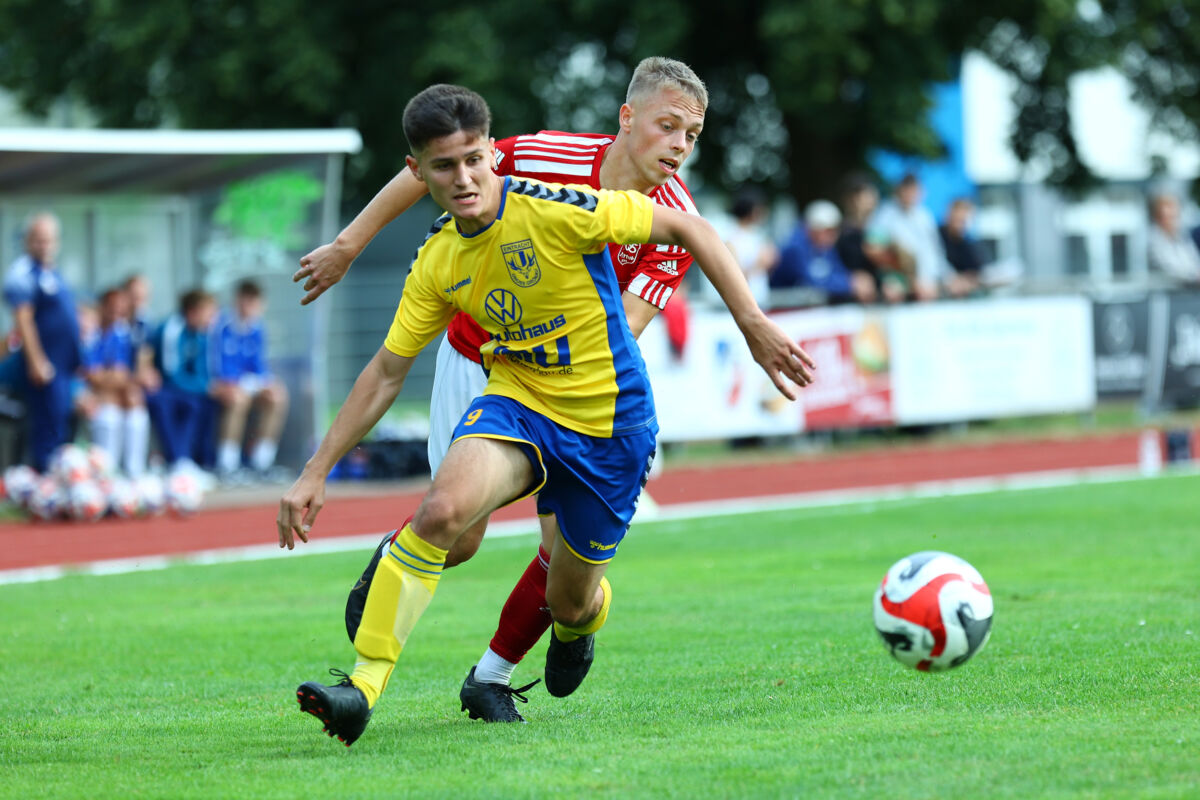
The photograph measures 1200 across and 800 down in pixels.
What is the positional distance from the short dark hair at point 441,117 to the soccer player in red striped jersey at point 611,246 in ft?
2.47

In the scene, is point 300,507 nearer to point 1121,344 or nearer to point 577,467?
point 577,467

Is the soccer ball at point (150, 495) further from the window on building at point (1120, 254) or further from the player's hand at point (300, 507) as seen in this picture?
the window on building at point (1120, 254)

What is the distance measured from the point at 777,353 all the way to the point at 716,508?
9.46 metres

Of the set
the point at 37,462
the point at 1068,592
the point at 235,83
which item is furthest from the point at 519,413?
the point at 235,83

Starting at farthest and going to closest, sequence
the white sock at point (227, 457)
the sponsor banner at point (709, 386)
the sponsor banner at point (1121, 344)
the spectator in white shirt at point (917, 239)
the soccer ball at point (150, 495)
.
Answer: the sponsor banner at point (1121, 344) → the spectator in white shirt at point (917, 239) → the sponsor banner at point (709, 386) → the white sock at point (227, 457) → the soccer ball at point (150, 495)

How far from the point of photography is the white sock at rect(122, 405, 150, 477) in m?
Result: 16.8

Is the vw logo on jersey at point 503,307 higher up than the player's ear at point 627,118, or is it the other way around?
the player's ear at point 627,118

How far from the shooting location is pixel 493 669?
5.98m

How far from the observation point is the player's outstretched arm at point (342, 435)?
215 inches

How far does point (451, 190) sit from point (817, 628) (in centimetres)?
317

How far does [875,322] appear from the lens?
19250 millimetres

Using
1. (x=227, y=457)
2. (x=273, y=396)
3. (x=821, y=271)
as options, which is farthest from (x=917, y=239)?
(x=227, y=457)

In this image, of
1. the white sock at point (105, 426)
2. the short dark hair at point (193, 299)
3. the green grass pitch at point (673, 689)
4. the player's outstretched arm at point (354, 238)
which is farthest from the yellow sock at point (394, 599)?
the short dark hair at point (193, 299)

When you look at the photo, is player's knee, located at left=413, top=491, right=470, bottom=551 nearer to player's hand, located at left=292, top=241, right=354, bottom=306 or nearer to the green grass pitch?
the green grass pitch
